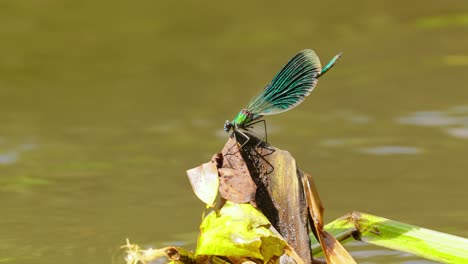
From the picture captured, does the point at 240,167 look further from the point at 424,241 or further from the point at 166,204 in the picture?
the point at 166,204

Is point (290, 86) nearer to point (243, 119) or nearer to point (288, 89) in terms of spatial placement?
point (288, 89)

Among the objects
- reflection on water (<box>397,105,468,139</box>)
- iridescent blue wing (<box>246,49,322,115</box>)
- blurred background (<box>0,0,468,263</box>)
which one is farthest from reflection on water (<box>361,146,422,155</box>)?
iridescent blue wing (<box>246,49,322,115</box>)

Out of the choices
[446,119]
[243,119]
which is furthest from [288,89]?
[446,119]

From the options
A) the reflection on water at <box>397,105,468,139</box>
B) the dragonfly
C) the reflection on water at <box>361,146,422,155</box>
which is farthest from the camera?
the reflection on water at <box>397,105,468,139</box>

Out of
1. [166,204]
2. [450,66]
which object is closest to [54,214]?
[166,204]

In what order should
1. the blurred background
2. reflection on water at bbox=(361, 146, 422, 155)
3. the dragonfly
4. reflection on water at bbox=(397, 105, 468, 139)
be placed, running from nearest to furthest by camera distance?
the dragonfly, the blurred background, reflection on water at bbox=(361, 146, 422, 155), reflection on water at bbox=(397, 105, 468, 139)

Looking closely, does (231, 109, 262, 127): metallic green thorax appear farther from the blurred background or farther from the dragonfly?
the blurred background
